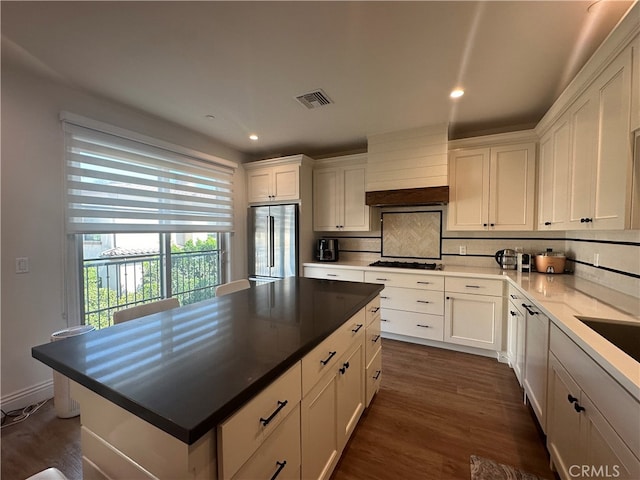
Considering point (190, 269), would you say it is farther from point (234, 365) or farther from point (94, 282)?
point (234, 365)

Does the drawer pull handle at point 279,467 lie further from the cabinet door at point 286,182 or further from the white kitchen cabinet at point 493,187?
the cabinet door at point 286,182

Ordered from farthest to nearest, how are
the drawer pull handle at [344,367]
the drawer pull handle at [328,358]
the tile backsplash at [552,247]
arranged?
the tile backsplash at [552,247] < the drawer pull handle at [344,367] < the drawer pull handle at [328,358]

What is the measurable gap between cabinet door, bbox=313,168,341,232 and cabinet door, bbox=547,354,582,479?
2.75 m

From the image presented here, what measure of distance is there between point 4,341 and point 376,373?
2760 mm

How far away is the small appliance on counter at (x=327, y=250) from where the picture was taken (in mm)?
3908

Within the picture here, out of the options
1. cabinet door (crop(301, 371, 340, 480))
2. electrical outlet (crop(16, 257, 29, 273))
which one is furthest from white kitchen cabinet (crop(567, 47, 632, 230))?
electrical outlet (crop(16, 257, 29, 273))

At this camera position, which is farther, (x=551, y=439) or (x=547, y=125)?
(x=547, y=125)

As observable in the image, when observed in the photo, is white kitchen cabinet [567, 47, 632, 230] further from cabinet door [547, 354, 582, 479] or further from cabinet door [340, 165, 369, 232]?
cabinet door [340, 165, 369, 232]

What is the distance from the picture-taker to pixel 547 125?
8.04 ft

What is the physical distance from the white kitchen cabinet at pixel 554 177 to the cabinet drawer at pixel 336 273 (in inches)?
75.2

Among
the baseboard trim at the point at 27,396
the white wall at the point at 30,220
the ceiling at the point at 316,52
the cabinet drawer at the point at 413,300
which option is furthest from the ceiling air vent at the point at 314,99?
the baseboard trim at the point at 27,396

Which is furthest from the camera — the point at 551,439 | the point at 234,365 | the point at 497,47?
the point at 497,47

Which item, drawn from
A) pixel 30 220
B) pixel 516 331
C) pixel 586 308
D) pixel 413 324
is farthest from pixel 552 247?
pixel 30 220

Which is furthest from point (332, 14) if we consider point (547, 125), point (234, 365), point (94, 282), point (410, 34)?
point (94, 282)
